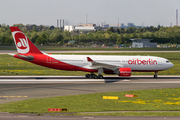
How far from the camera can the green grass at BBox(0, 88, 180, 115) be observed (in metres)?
20.2

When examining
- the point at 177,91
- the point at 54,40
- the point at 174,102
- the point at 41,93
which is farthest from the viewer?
the point at 54,40

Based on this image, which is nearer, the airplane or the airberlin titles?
the airplane

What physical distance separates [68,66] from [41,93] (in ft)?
44.2

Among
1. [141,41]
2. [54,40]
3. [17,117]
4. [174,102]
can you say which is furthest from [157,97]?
[54,40]

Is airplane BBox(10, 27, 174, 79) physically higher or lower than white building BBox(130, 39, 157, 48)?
lower

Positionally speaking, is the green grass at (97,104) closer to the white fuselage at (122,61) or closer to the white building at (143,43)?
the white fuselage at (122,61)

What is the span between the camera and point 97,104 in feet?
72.5

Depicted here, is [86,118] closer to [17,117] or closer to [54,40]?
[17,117]

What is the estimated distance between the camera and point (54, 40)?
17100 centimetres

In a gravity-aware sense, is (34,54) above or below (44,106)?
above

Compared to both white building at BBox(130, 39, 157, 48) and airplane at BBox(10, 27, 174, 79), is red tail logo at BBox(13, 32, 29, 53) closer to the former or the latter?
airplane at BBox(10, 27, 174, 79)

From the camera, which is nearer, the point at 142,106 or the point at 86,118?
the point at 86,118

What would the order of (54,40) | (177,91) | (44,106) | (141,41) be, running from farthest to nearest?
Answer: 1. (54,40)
2. (141,41)
3. (177,91)
4. (44,106)

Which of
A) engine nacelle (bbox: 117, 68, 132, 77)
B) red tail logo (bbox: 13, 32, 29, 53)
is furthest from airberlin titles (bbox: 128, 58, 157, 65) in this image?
red tail logo (bbox: 13, 32, 29, 53)
